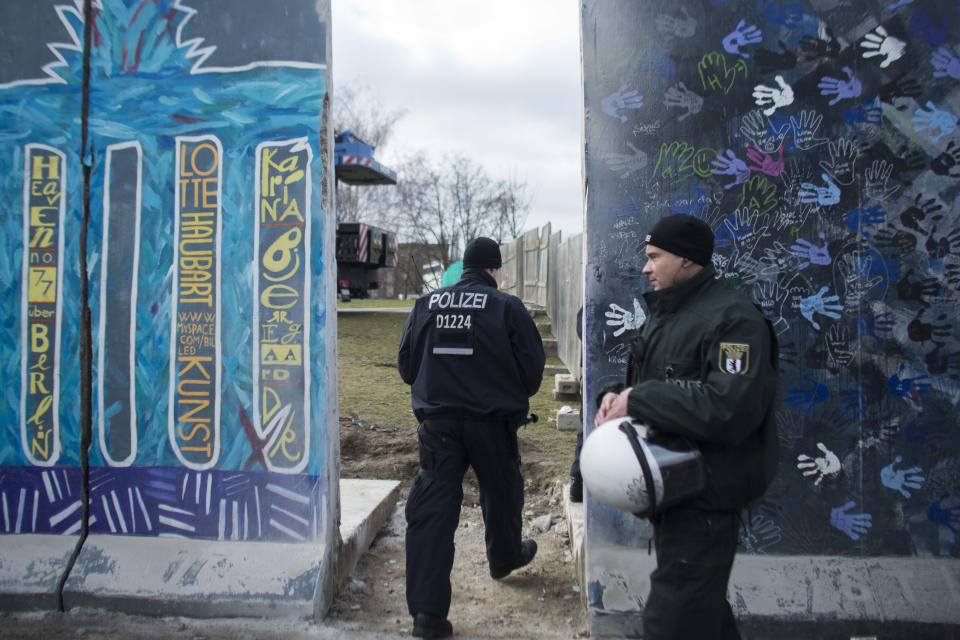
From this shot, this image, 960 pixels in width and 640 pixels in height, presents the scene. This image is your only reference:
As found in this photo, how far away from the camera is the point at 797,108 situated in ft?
11.4

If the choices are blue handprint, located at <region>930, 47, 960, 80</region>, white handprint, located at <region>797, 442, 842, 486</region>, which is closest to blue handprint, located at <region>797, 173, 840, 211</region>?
blue handprint, located at <region>930, 47, 960, 80</region>

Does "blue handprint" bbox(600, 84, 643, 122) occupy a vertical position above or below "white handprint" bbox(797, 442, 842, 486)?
above

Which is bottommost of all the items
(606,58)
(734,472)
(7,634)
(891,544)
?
(7,634)

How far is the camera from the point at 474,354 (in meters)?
3.56

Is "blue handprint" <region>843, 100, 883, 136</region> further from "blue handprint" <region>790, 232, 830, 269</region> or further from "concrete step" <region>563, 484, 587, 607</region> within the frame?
"concrete step" <region>563, 484, 587, 607</region>

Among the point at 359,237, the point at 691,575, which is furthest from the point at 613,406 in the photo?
the point at 359,237

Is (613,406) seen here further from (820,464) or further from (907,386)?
(907,386)

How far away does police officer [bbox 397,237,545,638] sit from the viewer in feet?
11.5

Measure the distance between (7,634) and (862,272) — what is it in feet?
14.5

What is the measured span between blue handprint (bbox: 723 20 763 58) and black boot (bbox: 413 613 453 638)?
3.08 m

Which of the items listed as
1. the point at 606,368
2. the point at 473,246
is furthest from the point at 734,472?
the point at 473,246

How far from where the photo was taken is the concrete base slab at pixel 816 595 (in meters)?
3.28

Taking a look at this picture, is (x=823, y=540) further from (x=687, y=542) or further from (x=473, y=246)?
(x=473, y=246)

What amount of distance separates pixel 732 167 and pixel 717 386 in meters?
1.69
